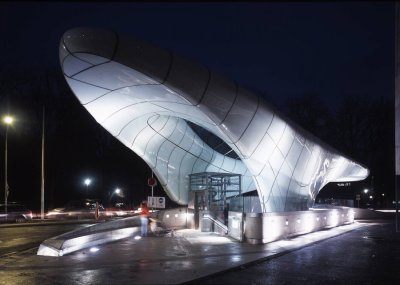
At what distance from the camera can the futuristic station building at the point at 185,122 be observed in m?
14.3

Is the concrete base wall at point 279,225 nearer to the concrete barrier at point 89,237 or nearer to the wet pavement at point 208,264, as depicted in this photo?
the wet pavement at point 208,264

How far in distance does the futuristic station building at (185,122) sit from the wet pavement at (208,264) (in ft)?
14.6

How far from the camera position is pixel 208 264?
38.2 feet

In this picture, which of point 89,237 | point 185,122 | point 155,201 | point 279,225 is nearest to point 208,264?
point 89,237

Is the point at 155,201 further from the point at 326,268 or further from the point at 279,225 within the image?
the point at 326,268

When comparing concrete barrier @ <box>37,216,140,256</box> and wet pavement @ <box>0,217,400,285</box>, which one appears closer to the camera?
wet pavement @ <box>0,217,400,285</box>

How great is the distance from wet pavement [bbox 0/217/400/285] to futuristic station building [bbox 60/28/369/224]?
4456 mm

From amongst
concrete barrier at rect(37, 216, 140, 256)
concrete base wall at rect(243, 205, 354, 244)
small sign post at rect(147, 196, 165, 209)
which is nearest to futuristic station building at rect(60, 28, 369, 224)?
concrete base wall at rect(243, 205, 354, 244)

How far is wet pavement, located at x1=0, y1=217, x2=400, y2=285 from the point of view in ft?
32.6

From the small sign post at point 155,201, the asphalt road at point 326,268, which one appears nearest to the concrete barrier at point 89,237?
the small sign post at point 155,201

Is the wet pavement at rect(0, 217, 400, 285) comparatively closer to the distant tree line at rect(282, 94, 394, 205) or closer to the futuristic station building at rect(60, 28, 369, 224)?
the futuristic station building at rect(60, 28, 369, 224)

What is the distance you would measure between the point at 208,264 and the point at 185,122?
49.7ft

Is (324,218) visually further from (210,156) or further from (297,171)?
(210,156)

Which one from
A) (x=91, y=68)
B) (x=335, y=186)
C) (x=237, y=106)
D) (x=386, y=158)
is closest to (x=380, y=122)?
(x=386, y=158)
